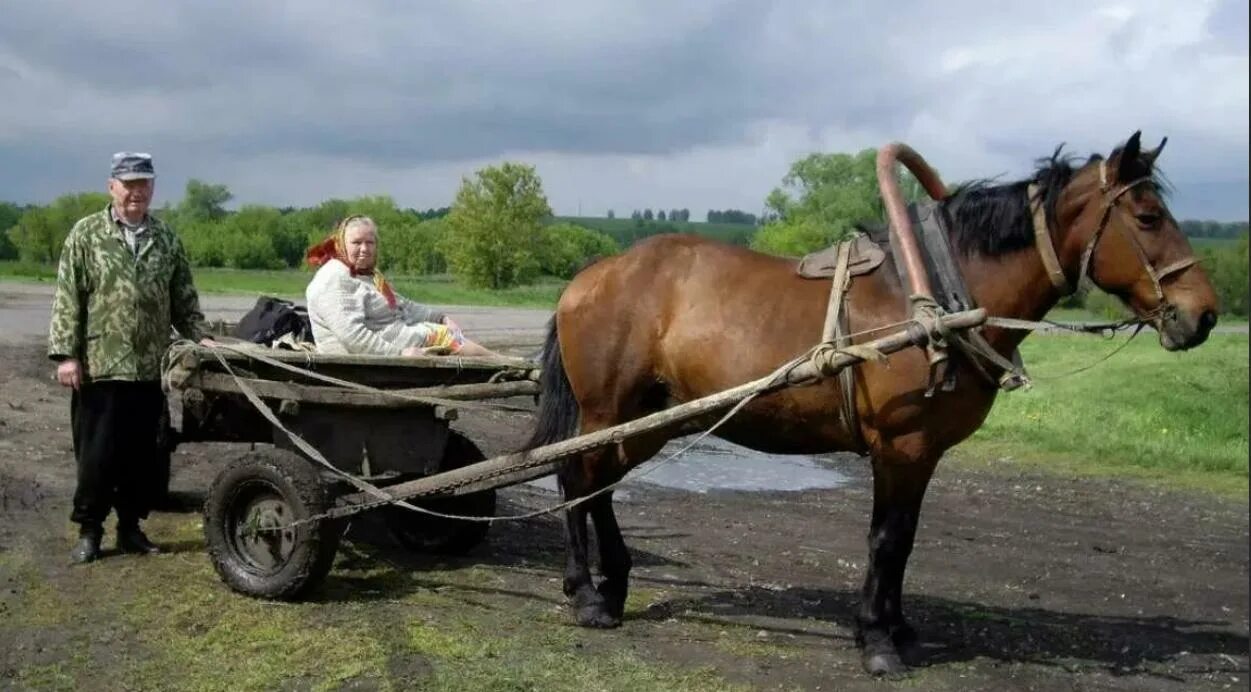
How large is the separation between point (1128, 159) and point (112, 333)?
16.6 feet

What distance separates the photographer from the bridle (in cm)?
441

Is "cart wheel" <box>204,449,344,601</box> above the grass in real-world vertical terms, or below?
above

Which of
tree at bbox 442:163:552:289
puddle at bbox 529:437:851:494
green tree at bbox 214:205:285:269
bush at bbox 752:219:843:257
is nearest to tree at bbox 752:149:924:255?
bush at bbox 752:219:843:257

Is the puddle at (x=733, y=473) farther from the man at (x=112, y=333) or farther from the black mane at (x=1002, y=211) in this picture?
the black mane at (x=1002, y=211)

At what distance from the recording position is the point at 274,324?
21.5 ft

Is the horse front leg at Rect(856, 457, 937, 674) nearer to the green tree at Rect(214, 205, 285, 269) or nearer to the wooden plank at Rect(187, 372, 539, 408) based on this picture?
the wooden plank at Rect(187, 372, 539, 408)

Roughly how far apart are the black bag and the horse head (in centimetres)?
418

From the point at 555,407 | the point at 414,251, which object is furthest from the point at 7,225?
the point at 555,407

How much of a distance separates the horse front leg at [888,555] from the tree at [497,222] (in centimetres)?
5206

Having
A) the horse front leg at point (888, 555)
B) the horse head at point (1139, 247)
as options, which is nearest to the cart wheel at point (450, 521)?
the horse front leg at point (888, 555)

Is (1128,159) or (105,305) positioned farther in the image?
(105,305)

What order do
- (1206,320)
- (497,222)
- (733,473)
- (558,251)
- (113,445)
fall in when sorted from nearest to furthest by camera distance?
1. (1206,320)
2. (113,445)
3. (733,473)
4. (497,222)
5. (558,251)

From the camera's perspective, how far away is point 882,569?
195 inches

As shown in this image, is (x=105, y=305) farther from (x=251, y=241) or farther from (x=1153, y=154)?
(x=251, y=241)
